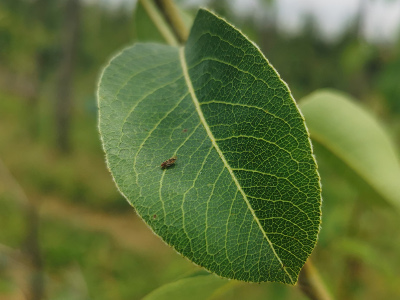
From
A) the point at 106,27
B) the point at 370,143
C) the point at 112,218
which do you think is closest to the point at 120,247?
the point at 112,218

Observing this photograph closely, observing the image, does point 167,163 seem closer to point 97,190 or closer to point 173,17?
point 173,17

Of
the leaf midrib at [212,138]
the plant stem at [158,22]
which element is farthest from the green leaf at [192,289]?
the plant stem at [158,22]

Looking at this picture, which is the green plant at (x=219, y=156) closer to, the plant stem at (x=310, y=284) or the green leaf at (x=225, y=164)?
the green leaf at (x=225, y=164)

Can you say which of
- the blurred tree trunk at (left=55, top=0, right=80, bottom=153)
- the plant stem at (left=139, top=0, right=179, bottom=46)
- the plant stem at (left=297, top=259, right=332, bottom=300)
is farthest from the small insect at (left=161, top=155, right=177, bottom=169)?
the blurred tree trunk at (left=55, top=0, right=80, bottom=153)

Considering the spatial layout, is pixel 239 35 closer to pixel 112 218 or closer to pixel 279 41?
pixel 112 218

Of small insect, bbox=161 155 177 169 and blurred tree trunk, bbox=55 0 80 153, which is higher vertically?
blurred tree trunk, bbox=55 0 80 153

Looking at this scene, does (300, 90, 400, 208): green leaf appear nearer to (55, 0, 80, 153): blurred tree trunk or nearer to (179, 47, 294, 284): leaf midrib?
(179, 47, 294, 284): leaf midrib

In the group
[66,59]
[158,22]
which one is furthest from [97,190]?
[158,22]
